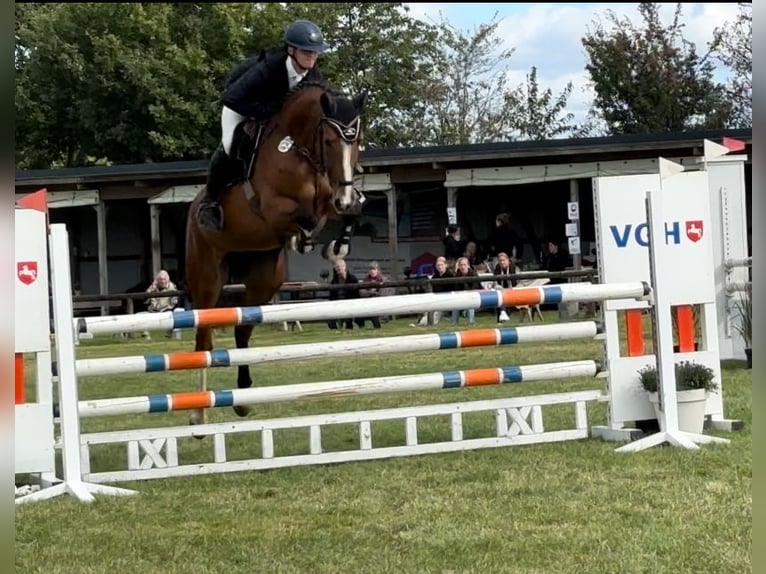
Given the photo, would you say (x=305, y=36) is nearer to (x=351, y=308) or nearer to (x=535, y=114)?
(x=351, y=308)

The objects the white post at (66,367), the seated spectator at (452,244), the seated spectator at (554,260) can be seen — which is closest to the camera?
the white post at (66,367)

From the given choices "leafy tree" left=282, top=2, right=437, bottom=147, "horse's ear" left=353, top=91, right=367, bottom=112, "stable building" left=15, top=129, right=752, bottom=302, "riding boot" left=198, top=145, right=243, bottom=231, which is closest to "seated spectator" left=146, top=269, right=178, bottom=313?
"stable building" left=15, top=129, right=752, bottom=302

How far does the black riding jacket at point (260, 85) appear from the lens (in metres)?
4.78

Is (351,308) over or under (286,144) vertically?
under

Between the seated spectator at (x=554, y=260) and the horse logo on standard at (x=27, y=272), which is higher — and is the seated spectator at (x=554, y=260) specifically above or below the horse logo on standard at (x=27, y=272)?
above

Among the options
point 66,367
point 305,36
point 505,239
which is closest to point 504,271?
point 505,239

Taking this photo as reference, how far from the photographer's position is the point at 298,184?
4.72m

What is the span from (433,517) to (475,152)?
41.8 ft

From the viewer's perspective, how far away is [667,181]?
4668 mm

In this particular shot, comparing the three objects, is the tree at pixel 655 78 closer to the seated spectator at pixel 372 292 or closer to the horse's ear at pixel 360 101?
the seated spectator at pixel 372 292

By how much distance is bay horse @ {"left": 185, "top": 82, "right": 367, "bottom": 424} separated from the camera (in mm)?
4609

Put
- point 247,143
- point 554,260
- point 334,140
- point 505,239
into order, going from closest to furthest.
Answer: point 334,140 < point 247,143 < point 554,260 < point 505,239

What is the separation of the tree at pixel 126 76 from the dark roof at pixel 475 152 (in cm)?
932

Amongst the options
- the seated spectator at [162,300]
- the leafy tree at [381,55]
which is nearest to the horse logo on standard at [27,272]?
the seated spectator at [162,300]
